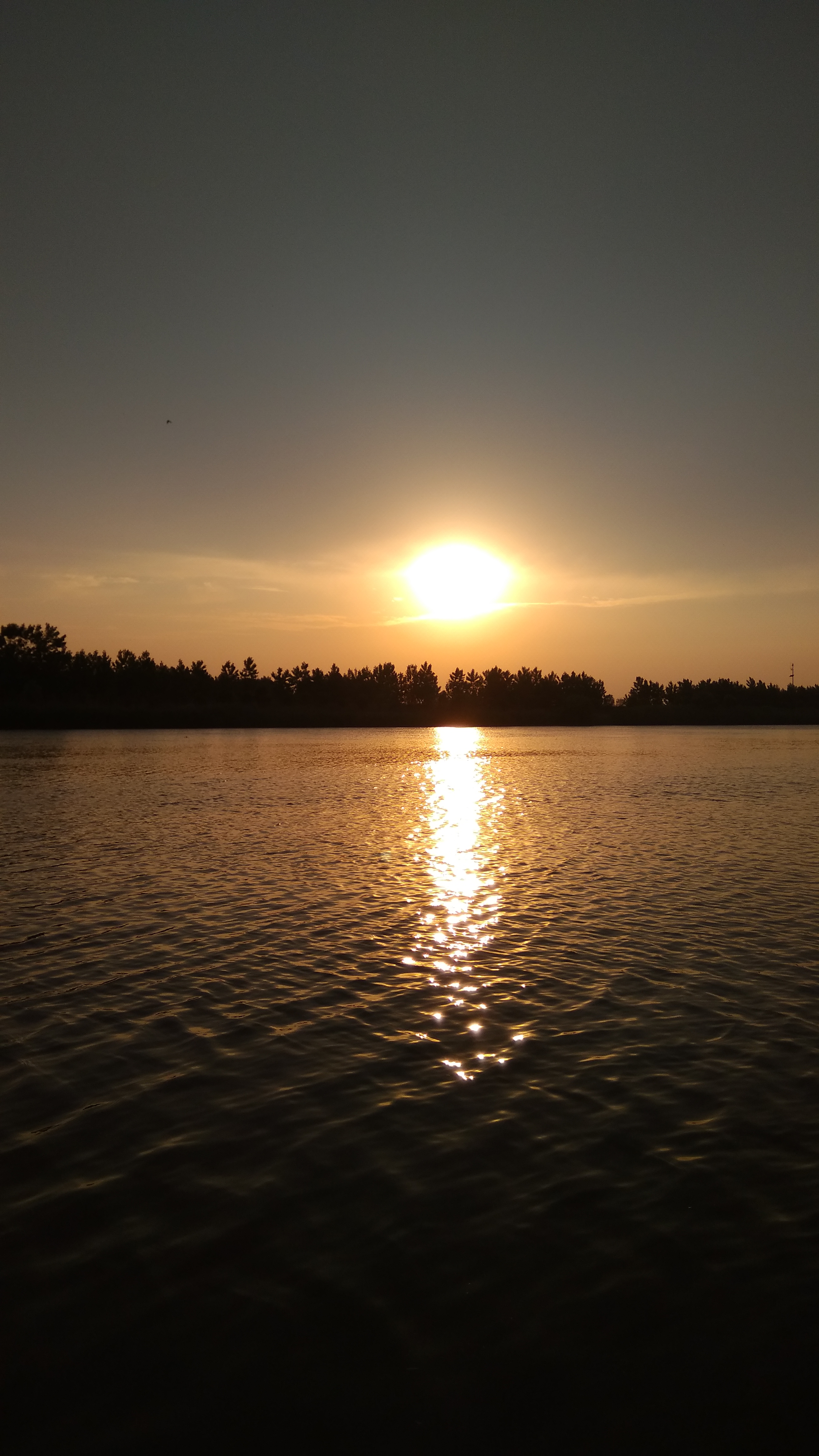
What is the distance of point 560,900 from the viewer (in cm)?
2867

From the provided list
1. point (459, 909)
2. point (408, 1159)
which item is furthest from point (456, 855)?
point (408, 1159)

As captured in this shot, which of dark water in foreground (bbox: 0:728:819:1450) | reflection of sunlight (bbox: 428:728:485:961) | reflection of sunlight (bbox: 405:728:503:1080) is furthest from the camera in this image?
reflection of sunlight (bbox: 428:728:485:961)

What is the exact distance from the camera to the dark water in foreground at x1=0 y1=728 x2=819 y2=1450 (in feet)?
26.9

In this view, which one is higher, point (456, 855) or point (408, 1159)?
point (456, 855)

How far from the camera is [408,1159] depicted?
12.2m

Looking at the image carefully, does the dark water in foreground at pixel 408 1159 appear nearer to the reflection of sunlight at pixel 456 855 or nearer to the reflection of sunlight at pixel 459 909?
the reflection of sunlight at pixel 459 909

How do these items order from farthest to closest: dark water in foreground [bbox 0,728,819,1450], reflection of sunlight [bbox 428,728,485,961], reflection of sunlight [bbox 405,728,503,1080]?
1. reflection of sunlight [bbox 428,728,485,961]
2. reflection of sunlight [bbox 405,728,503,1080]
3. dark water in foreground [bbox 0,728,819,1450]

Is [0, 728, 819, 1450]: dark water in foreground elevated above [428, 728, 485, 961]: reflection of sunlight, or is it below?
below

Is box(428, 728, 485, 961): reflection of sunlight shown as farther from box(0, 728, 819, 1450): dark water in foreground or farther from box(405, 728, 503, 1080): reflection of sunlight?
box(0, 728, 819, 1450): dark water in foreground

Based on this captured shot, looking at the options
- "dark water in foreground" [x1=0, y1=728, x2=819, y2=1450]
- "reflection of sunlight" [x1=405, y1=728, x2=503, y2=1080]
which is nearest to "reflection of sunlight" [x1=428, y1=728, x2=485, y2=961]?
"reflection of sunlight" [x1=405, y1=728, x2=503, y2=1080]

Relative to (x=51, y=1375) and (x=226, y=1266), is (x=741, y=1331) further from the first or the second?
(x=51, y=1375)

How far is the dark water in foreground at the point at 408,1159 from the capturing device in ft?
26.9

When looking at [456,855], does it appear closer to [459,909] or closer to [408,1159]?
[459,909]

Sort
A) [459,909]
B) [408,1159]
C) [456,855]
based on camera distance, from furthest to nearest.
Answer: [456,855] < [459,909] < [408,1159]
